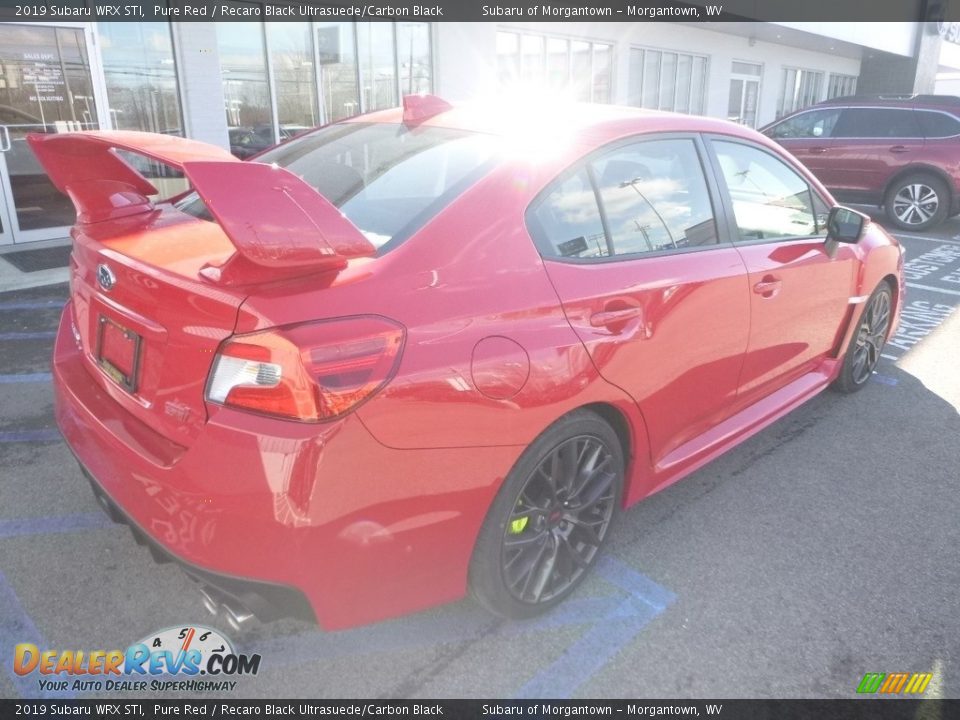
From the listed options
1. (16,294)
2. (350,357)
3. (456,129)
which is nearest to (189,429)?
(350,357)

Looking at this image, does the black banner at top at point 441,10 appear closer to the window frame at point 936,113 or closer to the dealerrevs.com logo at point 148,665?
the window frame at point 936,113

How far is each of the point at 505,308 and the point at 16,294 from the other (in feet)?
18.8

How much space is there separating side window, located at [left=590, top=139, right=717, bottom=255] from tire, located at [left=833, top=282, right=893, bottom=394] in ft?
5.87

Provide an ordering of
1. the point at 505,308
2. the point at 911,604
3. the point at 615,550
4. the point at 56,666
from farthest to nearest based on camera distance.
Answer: the point at 615,550 → the point at 911,604 → the point at 56,666 → the point at 505,308

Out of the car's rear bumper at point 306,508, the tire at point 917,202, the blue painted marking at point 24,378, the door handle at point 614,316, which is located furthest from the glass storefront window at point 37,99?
the tire at point 917,202

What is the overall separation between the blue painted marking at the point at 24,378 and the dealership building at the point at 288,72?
14.7 feet

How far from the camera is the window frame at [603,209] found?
221cm

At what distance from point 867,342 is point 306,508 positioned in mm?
3772

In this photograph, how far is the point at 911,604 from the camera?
2.52 m

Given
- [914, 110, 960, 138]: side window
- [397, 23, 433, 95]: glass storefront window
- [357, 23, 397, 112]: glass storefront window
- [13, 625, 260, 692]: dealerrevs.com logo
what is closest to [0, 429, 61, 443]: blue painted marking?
[13, 625, 260, 692]: dealerrevs.com logo

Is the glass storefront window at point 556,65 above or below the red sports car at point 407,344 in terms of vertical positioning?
above

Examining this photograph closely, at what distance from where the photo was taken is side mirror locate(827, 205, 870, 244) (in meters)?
3.43

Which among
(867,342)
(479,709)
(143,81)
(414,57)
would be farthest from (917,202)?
(479,709)

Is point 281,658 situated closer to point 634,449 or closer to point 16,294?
point 634,449
